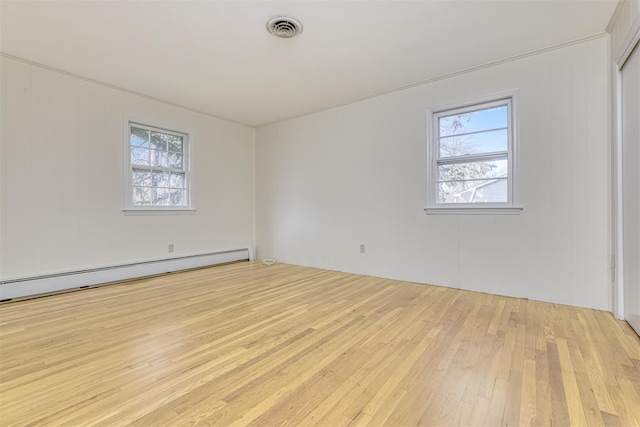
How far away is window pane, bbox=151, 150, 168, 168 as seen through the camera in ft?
13.8

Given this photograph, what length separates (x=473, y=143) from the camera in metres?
3.29

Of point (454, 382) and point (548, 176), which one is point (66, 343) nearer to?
point (454, 382)

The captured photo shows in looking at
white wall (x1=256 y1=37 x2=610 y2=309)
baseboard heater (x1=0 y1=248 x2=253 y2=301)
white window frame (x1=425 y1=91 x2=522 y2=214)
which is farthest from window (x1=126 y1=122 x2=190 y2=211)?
white window frame (x1=425 y1=91 x2=522 y2=214)

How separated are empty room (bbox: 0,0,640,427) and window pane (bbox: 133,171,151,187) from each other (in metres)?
0.02

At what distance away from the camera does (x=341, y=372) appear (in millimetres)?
1610

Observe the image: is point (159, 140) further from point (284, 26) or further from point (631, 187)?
point (631, 187)

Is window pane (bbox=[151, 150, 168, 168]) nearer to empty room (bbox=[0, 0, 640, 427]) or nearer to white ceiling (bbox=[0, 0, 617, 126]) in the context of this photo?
empty room (bbox=[0, 0, 640, 427])

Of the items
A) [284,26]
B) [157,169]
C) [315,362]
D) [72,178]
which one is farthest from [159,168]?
[315,362]

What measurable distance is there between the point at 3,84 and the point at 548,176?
563 cm

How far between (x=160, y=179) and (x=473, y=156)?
14.0 feet

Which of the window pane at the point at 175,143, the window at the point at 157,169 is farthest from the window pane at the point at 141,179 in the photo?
the window pane at the point at 175,143

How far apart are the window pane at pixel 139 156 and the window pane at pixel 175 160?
0.34 metres

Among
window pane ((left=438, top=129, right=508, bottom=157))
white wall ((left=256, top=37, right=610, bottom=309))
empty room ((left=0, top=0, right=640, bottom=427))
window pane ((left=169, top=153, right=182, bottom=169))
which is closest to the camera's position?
empty room ((left=0, top=0, right=640, bottom=427))

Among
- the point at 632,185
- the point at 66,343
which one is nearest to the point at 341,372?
the point at 66,343
